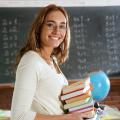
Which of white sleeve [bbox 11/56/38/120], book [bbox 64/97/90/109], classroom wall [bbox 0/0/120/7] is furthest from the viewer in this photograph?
classroom wall [bbox 0/0/120/7]

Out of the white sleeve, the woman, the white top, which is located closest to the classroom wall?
the woman

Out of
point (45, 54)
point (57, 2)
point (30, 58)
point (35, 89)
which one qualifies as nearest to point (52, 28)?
point (45, 54)

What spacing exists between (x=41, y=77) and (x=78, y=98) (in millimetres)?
230

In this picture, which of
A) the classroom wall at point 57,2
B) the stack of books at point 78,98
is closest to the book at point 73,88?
the stack of books at point 78,98

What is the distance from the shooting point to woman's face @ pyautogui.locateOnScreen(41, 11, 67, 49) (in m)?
1.44

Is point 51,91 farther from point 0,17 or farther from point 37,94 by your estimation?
point 0,17

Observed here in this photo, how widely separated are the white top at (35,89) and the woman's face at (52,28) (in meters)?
0.13

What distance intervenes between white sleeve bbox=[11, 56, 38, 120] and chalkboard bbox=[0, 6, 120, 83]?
1.55m

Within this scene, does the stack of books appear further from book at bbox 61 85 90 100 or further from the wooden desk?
the wooden desk

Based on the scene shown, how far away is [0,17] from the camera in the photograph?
2.77 metres

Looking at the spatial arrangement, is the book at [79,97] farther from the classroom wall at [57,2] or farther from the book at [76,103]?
the classroom wall at [57,2]

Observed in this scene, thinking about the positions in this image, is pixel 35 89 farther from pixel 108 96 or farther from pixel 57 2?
pixel 108 96

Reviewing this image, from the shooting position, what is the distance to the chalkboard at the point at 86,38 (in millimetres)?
2789

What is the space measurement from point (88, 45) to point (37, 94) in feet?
5.42
